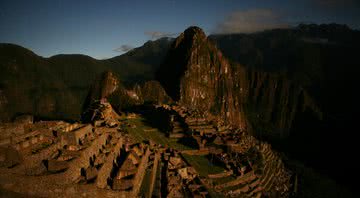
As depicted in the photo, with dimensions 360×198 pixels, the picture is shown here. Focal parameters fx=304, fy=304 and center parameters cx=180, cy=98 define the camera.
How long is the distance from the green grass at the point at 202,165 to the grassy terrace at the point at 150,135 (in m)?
3.52

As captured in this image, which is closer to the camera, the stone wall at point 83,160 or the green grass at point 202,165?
the stone wall at point 83,160

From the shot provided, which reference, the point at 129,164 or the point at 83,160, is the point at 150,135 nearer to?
the point at 129,164

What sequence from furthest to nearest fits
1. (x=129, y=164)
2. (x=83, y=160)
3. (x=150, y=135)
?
(x=150, y=135) → (x=129, y=164) → (x=83, y=160)

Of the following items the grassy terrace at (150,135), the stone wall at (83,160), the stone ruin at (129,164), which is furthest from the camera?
the grassy terrace at (150,135)

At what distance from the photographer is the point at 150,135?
49344 mm

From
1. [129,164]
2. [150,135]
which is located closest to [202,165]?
[150,135]

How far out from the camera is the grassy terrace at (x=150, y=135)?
4541 cm

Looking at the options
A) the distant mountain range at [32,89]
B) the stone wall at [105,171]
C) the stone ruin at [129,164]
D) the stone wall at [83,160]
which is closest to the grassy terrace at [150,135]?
the stone ruin at [129,164]

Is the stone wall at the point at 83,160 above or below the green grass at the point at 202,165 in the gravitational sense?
above

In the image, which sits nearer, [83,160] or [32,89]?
[83,160]

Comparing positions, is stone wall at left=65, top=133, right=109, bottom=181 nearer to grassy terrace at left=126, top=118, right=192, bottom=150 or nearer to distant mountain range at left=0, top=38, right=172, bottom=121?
grassy terrace at left=126, top=118, right=192, bottom=150

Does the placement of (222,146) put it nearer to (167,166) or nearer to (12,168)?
(167,166)

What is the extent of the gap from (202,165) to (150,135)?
12.8 meters

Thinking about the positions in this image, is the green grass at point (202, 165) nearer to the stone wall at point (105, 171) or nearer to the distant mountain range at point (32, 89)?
the stone wall at point (105, 171)
